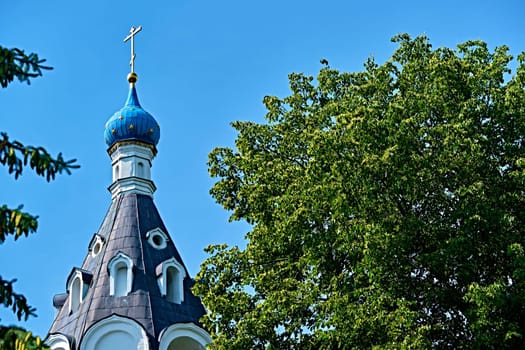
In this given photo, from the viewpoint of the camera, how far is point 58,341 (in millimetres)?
19234

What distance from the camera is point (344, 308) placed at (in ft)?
41.5

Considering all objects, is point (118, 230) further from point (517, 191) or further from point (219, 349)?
point (517, 191)

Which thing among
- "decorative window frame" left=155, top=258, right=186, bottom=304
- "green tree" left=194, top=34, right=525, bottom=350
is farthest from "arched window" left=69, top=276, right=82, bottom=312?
"green tree" left=194, top=34, right=525, bottom=350

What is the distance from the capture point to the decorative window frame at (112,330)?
61.9 ft

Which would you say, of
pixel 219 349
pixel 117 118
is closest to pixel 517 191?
pixel 219 349

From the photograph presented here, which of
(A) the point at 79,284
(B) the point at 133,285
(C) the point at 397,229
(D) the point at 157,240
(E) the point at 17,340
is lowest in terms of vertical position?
(E) the point at 17,340

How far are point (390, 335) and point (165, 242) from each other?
34.4ft

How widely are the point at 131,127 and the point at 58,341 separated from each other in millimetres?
6985

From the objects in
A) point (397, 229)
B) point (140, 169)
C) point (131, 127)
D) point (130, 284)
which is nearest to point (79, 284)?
point (130, 284)

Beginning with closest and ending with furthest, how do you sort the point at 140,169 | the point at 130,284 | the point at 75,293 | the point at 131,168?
the point at 130,284 → the point at 75,293 → the point at 131,168 → the point at 140,169

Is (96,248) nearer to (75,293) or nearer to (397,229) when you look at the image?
(75,293)

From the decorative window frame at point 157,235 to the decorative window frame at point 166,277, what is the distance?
799mm

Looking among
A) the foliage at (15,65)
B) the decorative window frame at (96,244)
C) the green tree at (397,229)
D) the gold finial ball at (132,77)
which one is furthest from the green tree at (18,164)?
the gold finial ball at (132,77)

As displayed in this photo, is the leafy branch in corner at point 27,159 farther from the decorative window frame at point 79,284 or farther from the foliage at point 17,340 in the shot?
the decorative window frame at point 79,284
